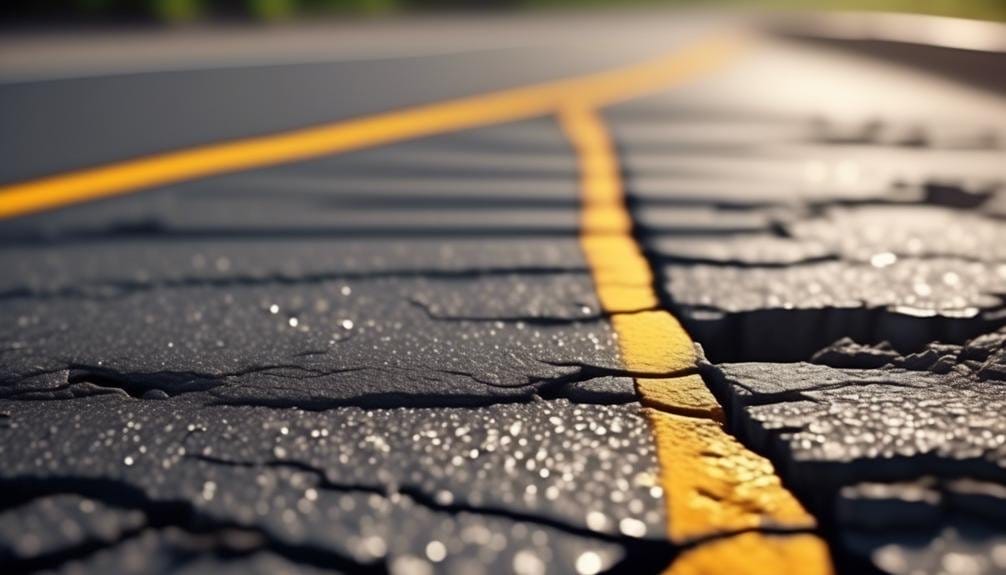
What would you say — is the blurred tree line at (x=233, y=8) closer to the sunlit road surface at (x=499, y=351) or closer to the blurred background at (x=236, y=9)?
the blurred background at (x=236, y=9)

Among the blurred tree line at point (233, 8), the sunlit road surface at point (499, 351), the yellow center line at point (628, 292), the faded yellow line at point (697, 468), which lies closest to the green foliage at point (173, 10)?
the blurred tree line at point (233, 8)

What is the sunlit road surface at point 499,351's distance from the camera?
1.49 m

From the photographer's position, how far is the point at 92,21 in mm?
13359

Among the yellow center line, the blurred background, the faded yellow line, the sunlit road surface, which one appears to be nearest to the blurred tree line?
the blurred background

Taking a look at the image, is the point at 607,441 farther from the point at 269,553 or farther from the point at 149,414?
the point at 149,414

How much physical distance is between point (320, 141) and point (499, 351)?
294 cm

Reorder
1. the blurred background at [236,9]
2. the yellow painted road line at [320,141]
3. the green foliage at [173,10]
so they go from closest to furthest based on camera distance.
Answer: the yellow painted road line at [320,141]
the blurred background at [236,9]
the green foliage at [173,10]

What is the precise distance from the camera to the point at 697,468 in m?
1.65

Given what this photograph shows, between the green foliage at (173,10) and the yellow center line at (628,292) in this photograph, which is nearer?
the yellow center line at (628,292)

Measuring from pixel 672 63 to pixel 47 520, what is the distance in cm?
838

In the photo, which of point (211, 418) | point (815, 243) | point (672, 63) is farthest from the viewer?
point (672, 63)

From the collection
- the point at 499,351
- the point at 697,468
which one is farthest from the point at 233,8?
the point at 697,468

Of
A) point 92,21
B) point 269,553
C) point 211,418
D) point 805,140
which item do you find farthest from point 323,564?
point 92,21

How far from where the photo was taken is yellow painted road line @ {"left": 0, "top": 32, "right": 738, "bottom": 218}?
12.4ft
